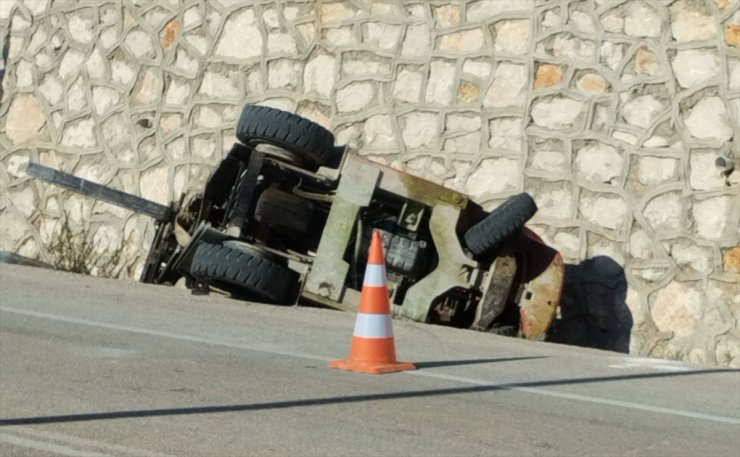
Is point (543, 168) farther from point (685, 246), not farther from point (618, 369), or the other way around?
point (618, 369)

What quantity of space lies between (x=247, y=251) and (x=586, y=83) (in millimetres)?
3411

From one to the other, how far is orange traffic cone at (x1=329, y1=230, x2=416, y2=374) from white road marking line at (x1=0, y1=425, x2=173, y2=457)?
8.31 feet

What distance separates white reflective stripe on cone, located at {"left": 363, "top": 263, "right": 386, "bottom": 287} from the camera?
9219 mm

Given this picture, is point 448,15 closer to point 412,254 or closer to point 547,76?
point 547,76

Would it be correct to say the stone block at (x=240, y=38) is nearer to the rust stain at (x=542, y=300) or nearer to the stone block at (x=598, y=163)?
the stone block at (x=598, y=163)

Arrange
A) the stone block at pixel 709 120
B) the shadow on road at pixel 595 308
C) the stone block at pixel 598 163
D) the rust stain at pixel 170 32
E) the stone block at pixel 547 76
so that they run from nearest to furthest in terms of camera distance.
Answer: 1. the stone block at pixel 709 120
2. the shadow on road at pixel 595 308
3. the stone block at pixel 598 163
4. the stone block at pixel 547 76
5. the rust stain at pixel 170 32

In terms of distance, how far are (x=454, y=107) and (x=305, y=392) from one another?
249 inches

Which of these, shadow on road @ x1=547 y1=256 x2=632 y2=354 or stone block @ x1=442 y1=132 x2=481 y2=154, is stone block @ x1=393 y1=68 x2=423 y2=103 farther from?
shadow on road @ x1=547 y1=256 x2=632 y2=354

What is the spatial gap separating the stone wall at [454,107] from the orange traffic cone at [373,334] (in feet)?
13.7

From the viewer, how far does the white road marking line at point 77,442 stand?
260 inches

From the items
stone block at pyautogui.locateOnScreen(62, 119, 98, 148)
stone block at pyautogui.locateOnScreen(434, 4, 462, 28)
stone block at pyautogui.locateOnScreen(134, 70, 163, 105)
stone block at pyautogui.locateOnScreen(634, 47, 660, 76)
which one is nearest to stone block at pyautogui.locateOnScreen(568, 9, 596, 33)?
stone block at pyautogui.locateOnScreen(634, 47, 660, 76)

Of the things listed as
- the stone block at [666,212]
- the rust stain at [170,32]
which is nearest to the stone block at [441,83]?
the stone block at [666,212]

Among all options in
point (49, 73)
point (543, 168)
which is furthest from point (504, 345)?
point (49, 73)

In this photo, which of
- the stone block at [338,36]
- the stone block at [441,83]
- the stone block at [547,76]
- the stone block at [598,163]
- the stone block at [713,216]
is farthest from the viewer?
the stone block at [338,36]
